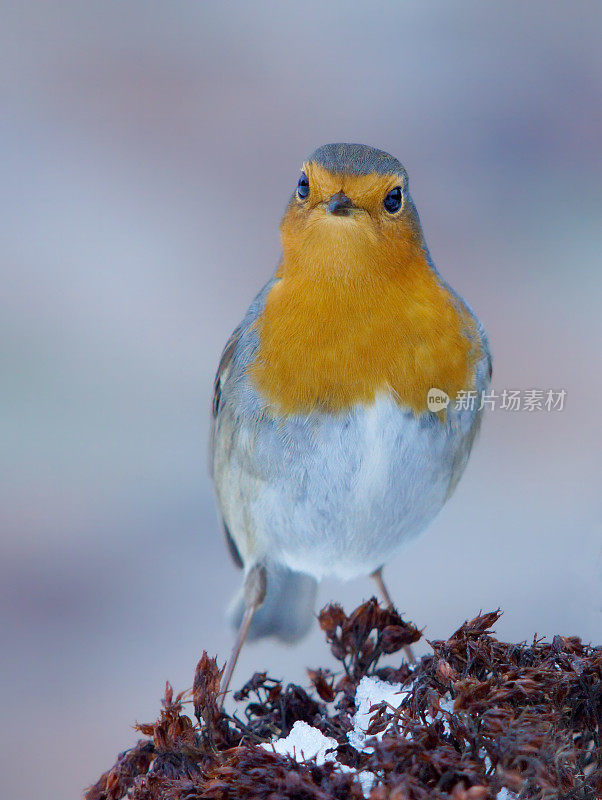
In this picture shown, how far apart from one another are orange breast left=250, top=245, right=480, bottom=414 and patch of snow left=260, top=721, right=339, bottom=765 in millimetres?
578

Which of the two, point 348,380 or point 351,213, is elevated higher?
point 351,213

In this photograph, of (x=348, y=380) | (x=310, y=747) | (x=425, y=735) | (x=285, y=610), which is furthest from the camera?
(x=285, y=610)

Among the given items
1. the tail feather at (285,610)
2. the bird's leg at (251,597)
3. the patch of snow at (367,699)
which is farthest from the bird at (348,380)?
the patch of snow at (367,699)

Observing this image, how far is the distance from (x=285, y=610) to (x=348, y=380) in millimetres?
847

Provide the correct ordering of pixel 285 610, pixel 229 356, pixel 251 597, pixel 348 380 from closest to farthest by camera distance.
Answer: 1. pixel 348 380
2. pixel 229 356
3. pixel 251 597
4. pixel 285 610

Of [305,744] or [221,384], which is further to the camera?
[221,384]

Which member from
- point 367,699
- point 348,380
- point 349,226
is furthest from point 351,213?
point 367,699

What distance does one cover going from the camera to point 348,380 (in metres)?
1.64

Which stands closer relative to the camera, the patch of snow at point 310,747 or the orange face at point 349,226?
the patch of snow at point 310,747

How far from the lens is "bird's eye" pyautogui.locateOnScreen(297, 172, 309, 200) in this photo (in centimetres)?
167

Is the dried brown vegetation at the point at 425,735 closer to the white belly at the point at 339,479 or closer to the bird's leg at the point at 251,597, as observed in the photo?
the white belly at the point at 339,479

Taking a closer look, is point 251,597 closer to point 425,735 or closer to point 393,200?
point 393,200

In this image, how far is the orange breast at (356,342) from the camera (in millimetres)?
1621

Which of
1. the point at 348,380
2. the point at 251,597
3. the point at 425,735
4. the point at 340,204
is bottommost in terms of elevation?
the point at 425,735
